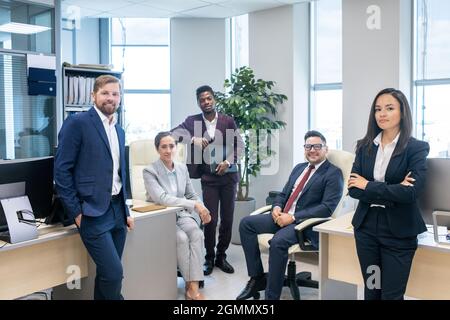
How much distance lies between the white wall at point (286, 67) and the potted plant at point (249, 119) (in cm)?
16

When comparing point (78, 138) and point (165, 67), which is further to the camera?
point (165, 67)

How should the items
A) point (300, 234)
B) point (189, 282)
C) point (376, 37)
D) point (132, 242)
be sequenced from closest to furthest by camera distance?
point (132, 242), point (300, 234), point (189, 282), point (376, 37)

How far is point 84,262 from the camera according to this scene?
2.69 meters

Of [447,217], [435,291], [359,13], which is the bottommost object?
[435,291]

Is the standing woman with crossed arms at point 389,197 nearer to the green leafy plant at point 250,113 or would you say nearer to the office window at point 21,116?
the green leafy plant at point 250,113

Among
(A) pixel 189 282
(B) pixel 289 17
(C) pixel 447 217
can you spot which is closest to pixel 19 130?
(A) pixel 189 282

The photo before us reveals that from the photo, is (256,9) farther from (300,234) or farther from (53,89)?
(300,234)

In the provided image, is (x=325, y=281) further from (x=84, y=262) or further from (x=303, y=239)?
(x=84, y=262)

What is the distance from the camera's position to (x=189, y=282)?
129 inches

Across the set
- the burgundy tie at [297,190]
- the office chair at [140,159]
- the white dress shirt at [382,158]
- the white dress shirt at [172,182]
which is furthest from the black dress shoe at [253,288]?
the white dress shirt at [382,158]

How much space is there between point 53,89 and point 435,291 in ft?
13.2

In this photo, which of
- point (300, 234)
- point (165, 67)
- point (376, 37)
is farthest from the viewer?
point (165, 67)

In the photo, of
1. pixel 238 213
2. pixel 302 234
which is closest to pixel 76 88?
pixel 238 213

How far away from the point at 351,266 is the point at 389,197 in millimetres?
645
